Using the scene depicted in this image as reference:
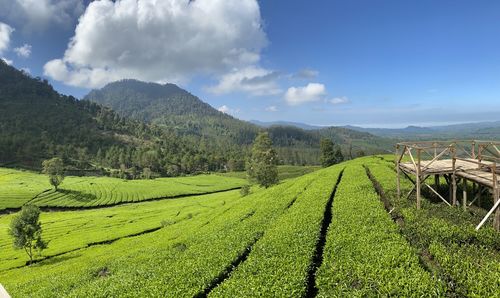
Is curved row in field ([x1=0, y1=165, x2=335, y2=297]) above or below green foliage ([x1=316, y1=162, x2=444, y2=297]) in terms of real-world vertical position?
below

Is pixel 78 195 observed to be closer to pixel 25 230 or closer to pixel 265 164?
pixel 25 230

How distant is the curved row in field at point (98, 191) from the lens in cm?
11531

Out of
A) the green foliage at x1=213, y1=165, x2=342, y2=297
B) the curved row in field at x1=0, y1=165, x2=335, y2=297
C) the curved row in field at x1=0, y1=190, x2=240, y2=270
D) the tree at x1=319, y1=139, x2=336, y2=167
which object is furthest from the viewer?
the tree at x1=319, y1=139, x2=336, y2=167

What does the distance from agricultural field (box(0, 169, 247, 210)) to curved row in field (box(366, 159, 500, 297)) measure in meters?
111

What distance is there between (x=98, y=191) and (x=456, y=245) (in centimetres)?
13435

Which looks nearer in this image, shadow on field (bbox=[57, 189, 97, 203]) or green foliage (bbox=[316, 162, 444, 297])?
green foliage (bbox=[316, 162, 444, 297])

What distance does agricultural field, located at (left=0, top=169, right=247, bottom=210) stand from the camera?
115 metres

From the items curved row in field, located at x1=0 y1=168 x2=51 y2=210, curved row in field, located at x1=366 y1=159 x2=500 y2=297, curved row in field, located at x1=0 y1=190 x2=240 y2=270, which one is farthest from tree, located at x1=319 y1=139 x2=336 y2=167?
curved row in field, located at x1=0 y1=168 x2=51 y2=210

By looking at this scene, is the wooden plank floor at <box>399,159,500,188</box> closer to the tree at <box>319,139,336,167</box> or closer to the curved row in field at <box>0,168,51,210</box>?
the tree at <box>319,139,336,167</box>

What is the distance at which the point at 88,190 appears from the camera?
130500 millimetres

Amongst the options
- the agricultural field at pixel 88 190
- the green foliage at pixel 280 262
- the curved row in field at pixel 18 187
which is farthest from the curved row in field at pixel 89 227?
the green foliage at pixel 280 262

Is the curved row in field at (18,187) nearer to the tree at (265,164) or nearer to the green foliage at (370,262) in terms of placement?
the tree at (265,164)

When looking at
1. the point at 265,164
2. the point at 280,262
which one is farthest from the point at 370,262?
the point at 265,164

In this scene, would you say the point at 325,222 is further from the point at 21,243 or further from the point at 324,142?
the point at 324,142
